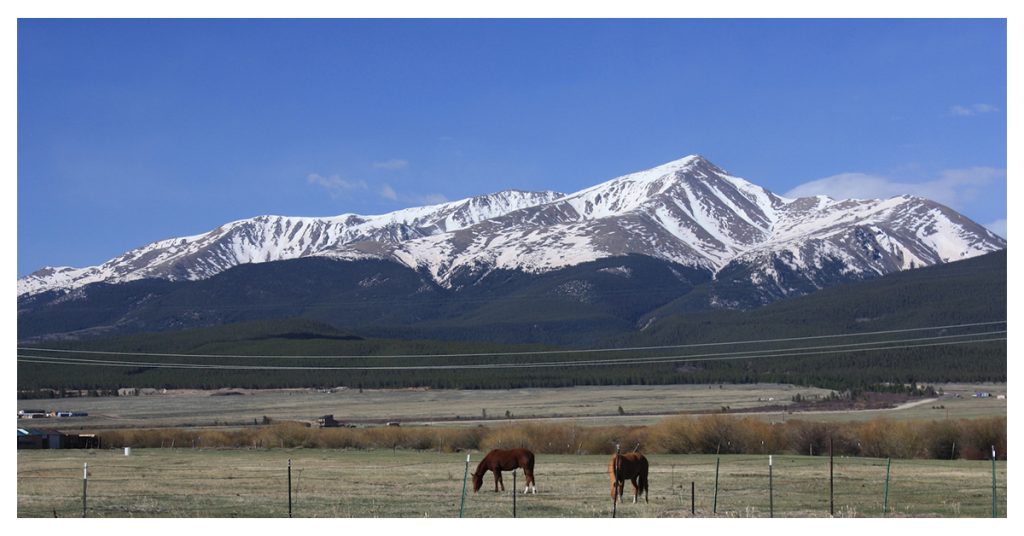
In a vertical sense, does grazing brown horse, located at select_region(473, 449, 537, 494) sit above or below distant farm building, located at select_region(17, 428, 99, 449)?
above

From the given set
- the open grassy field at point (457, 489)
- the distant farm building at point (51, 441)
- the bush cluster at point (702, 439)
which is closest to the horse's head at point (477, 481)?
the open grassy field at point (457, 489)

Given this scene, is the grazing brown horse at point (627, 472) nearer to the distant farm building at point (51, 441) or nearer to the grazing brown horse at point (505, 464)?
the grazing brown horse at point (505, 464)

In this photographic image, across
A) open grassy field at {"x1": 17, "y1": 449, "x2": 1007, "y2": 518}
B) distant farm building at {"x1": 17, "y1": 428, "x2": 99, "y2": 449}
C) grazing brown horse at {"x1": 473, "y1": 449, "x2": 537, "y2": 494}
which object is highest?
grazing brown horse at {"x1": 473, "y1": 449, "x2": 537, "y2": 494}

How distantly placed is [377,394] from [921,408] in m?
75.2

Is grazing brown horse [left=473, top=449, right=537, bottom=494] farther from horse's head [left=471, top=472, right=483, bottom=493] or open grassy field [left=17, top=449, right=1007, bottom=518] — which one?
open grassy field [left=17, top=449, right=1007, bottom=518]

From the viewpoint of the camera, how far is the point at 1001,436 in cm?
7800

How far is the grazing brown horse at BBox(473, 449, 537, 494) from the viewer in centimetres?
4497

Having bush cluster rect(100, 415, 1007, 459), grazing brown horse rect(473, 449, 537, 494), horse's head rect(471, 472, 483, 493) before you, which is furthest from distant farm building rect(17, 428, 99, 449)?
horse's head rect(471, 472, 483, 493)

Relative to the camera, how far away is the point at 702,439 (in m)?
82.4

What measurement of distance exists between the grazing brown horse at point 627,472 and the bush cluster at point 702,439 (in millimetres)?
34249

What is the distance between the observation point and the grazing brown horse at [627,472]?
3931 centimetres

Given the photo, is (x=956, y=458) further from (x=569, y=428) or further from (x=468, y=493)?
(x=468, y=493)

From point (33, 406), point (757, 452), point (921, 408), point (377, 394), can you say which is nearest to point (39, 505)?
point (757, 452)

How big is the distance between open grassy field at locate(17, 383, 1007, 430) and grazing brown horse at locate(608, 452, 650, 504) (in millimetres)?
78134
